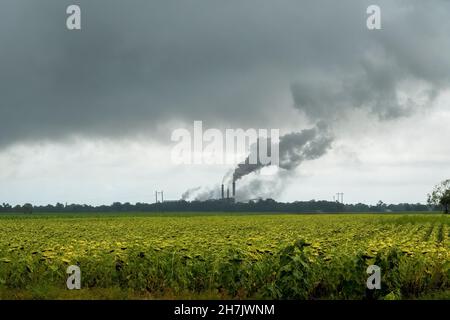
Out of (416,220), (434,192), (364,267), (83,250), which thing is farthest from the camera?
(434,192)

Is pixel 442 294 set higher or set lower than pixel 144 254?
lower

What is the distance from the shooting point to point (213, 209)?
193375 mm

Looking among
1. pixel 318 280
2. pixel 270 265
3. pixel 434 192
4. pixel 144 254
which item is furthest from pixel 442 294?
pixel 434 192

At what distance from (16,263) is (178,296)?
18.2 feet

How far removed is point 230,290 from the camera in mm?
15172

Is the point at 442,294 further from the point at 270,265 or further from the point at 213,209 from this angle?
the point at 213,209

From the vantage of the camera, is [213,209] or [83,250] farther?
[213,209]

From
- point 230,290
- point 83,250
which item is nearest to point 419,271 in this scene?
point 230,290

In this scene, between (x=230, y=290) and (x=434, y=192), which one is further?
(x=434, y=192)

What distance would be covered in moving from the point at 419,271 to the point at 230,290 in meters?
5.67
